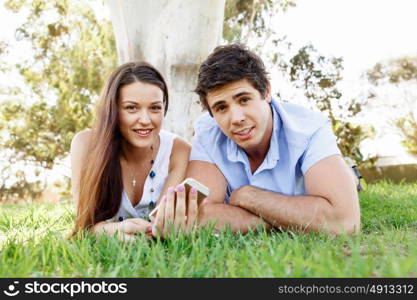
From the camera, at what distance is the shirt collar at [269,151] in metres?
3.53

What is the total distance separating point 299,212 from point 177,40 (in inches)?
139

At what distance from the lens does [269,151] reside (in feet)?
11.6

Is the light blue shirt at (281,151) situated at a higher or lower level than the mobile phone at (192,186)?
higher

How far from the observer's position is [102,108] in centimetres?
361

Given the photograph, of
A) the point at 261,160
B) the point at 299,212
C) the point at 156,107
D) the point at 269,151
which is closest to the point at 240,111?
the point at 269,151

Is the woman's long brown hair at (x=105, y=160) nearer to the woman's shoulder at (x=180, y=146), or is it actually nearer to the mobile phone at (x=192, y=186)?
the woman's shoulder at (x=180, y=146)

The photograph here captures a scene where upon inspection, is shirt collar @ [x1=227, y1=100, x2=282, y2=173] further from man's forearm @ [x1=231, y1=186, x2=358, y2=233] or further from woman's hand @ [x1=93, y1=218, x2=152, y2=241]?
woman's hand @ [x1=93, y1=218, x2=152, y2=241]

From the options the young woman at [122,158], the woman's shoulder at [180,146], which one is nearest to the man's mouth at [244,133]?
the young woman at [122,158]

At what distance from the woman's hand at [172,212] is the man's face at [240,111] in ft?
2.12

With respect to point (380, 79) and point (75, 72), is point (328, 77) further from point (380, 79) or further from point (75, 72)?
point (75, 72)

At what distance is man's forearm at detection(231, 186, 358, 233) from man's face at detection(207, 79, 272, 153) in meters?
0.43

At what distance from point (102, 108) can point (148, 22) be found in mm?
2936

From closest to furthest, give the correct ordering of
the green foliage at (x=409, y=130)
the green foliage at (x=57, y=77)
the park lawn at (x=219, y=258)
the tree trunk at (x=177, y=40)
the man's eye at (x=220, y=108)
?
the park lawn at (x=219, y=258), the man's eye at (x=220, y=108), the tree trunk at (x=177, y=40), the green foliage at (x=409, y=130), the green foliage at (x=57, y=77)

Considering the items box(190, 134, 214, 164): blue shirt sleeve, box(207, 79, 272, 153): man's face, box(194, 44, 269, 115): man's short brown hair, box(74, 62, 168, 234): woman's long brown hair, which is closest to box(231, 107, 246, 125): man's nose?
box(207, 79, 272, 153): man's face
